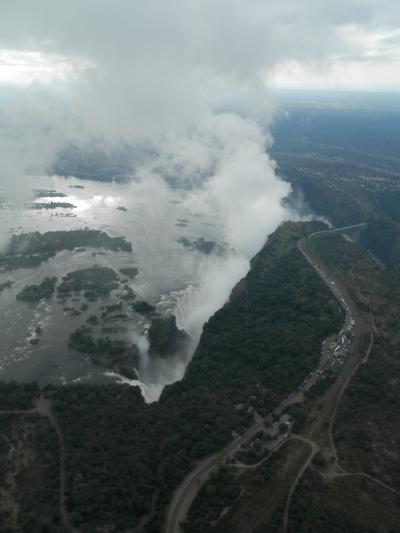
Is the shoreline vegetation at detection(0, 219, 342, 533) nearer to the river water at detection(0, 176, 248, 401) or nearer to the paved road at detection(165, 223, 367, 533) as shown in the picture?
the paved road at detection(165, 223, 367, 533)

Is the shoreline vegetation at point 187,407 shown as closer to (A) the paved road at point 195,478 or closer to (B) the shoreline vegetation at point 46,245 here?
(A) the paved road at point 195,478

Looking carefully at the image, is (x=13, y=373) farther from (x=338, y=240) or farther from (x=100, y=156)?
(x=100, y=156)

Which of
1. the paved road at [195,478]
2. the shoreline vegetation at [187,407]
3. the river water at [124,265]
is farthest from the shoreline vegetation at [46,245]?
the paved road at [195,478]

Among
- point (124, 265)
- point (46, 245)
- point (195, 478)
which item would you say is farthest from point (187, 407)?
point (46, 245)

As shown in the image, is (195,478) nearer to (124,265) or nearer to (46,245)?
(124,265)

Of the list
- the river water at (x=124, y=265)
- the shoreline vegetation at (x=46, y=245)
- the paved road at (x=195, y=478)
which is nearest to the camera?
the paved road at (x=195, y=478)

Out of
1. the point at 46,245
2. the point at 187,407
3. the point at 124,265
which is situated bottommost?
the point at 124,265

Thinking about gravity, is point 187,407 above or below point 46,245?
above

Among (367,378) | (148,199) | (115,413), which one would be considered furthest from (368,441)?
(148,199)

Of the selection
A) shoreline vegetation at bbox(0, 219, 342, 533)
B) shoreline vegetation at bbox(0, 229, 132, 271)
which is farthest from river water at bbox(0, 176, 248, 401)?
shoreline vegetation at bbox(0, 219, 342, 533)
